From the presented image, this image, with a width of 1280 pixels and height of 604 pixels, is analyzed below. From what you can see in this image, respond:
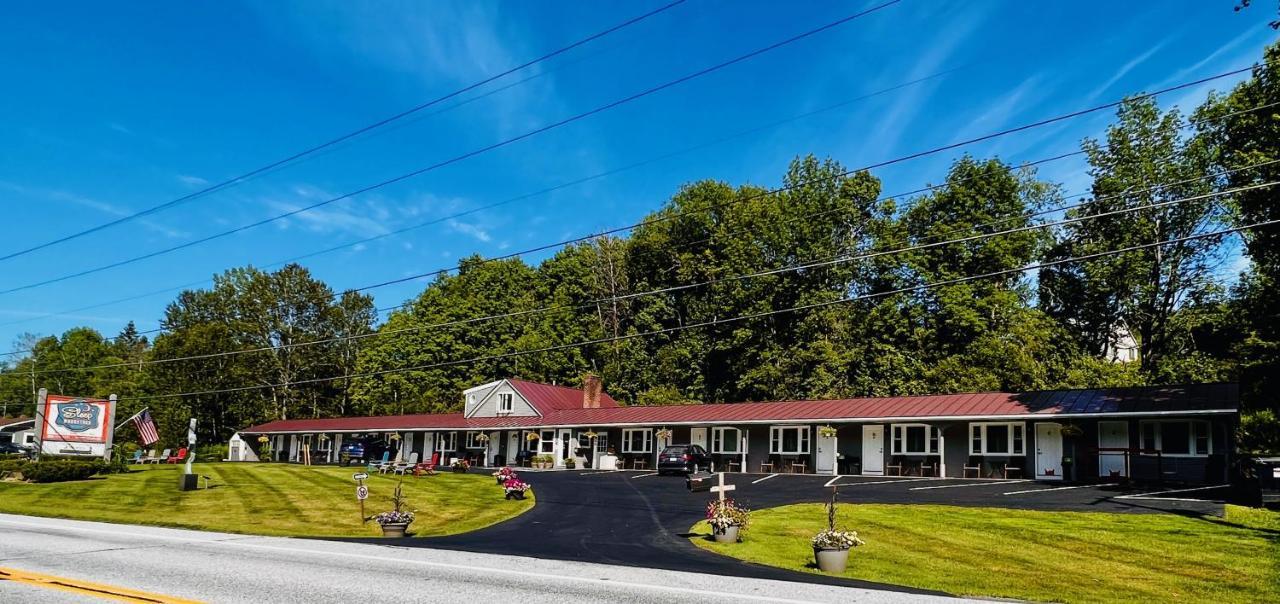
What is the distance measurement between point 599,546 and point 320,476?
2820cm

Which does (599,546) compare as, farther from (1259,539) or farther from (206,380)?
(206,380)

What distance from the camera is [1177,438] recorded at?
1298 inches

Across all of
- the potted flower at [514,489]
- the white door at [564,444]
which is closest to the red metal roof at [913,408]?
the white door at [564,444]

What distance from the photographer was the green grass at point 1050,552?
50.6 ft

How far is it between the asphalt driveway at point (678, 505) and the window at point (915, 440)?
3382 mm

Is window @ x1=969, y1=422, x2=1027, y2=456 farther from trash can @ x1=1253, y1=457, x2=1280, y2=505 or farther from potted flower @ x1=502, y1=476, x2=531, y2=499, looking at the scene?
potted flower @ x1=502, y1=476, x2=531, y2=499

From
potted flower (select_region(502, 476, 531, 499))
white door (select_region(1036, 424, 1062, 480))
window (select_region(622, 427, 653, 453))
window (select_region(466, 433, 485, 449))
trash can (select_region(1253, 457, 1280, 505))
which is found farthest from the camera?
window (select_region(466, 433, 485, 449))

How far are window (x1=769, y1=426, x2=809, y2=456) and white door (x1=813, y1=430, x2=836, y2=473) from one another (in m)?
0.89

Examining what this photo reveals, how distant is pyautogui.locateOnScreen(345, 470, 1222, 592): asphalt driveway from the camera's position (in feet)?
61.9

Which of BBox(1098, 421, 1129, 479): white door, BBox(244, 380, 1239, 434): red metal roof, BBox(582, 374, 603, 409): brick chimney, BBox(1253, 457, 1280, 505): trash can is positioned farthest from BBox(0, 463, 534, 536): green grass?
BBox(1253, 457, 1280, 505): trash can

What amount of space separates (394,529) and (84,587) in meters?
10.8

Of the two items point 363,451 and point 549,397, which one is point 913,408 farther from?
point 363,451

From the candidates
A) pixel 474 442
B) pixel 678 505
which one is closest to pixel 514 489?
pixel 678 505

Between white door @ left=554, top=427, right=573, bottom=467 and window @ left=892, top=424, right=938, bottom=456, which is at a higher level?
window @ left=892, top=424, right=938, bottom=456
